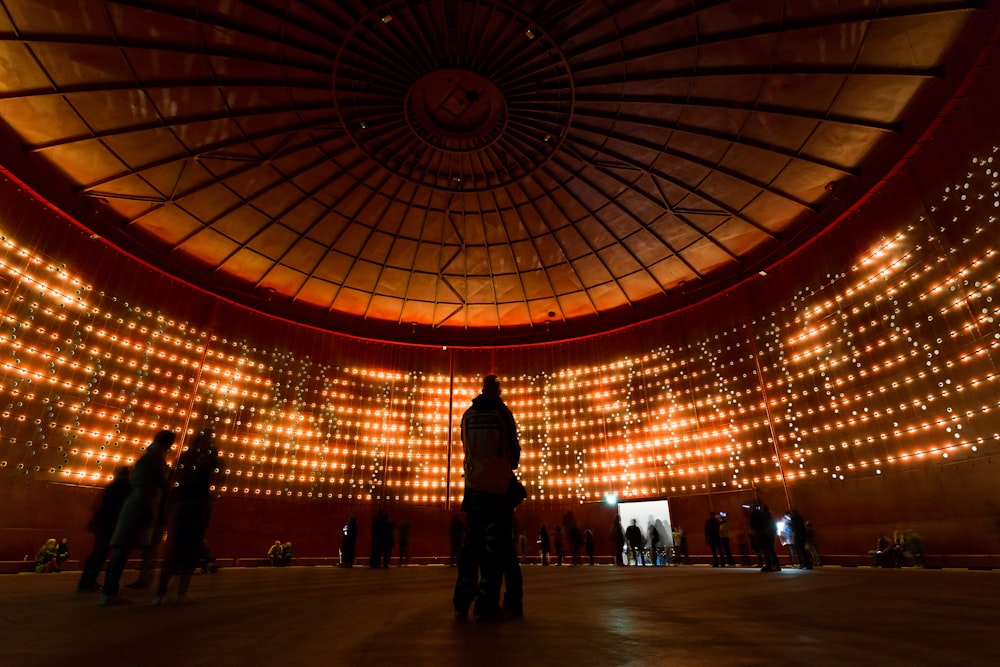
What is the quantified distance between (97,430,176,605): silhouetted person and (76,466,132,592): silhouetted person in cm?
122

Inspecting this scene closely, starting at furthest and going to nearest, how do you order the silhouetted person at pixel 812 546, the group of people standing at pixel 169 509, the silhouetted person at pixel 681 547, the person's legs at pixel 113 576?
1. the silhouetted person at pixel 681 547
2. the silhouetted person at pixel 812 546
3. the group of people standing at pixel 169 509
4. the person's legs at pixel 113 576

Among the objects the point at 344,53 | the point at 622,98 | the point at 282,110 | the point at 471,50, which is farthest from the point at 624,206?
the point at 282,110

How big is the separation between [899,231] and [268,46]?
21209mm

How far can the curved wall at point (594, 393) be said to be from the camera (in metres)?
14.9

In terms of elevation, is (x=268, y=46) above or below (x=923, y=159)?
above

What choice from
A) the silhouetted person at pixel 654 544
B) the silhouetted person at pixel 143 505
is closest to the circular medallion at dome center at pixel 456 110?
the silhouetted person at pixel 143 505

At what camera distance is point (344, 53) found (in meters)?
15.7

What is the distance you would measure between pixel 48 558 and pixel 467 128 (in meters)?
19.9

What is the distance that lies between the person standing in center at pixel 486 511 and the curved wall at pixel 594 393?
1561 cm

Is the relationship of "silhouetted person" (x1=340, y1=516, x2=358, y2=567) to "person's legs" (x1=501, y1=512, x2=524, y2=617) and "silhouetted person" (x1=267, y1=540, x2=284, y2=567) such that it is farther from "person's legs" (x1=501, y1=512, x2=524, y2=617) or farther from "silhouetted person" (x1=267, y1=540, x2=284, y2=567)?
"person's legs" (x1=501, y1=512, x2=524, y2=617)

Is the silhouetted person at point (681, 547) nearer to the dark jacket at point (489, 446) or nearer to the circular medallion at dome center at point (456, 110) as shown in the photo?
the circular medallion at dome center at point (456, 110)

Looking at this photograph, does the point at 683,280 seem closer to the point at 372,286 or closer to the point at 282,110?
the point at 372,286

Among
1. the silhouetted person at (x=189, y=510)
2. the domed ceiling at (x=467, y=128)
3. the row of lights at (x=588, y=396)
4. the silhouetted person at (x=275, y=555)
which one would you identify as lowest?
the silhouetted person at (x=275, y=555)

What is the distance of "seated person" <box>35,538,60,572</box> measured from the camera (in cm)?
1562
